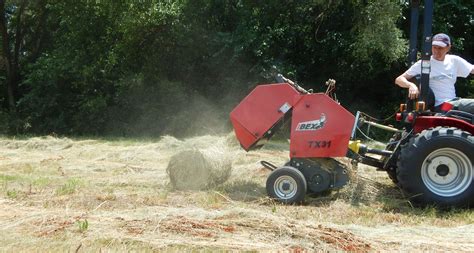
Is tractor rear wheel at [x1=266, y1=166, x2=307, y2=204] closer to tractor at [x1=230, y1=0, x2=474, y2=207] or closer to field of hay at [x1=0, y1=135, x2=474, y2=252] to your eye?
tractor at [x1=230, y1=0, x2=474, y2=207]

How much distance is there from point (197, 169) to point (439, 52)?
2942mm

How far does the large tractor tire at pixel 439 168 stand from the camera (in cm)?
511

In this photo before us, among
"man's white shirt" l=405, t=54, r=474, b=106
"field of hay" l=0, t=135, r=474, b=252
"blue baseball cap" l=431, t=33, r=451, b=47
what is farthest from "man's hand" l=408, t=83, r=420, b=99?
"field of hay" l=0, t=135, r=474, b=252

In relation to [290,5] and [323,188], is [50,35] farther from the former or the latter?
[323,188]

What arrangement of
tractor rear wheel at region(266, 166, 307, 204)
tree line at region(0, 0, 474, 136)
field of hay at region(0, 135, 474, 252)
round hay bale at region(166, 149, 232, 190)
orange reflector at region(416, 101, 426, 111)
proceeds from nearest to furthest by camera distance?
field of hay at region(0, 135, 474, 252), orange reflector at region(416, 101, 426, 111), tractor rear wheel at region(266, 166, 307, 204), round hay bale at region(166, 149, 232, 190), tree line at region(0, 0, 474, 136)

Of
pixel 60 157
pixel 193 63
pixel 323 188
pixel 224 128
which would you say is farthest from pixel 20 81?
pixel 323 188

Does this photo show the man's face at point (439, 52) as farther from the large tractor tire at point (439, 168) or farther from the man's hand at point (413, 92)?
the large tractor tire at point (439, 168)

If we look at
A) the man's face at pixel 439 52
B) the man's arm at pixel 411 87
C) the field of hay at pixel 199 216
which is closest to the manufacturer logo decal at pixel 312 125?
the field of hay at pixel 199 216

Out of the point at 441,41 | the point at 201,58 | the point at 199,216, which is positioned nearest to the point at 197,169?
the point at 199,216

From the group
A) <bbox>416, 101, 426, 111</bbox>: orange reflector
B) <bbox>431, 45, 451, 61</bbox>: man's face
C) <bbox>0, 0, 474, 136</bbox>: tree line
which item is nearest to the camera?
<bbox>416, 101, 426, 111</bbox>: orange reflector

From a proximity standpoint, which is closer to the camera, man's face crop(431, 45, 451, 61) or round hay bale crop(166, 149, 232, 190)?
man's face crop(431, 45, 451, 61)

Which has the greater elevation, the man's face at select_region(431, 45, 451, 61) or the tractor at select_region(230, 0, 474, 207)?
the man's face at select_region(431, 45, 451, 61)

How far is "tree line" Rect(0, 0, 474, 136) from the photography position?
14273 mm

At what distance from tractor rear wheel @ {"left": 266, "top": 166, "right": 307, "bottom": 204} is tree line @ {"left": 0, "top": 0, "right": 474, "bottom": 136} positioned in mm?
7935
